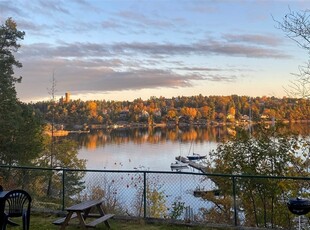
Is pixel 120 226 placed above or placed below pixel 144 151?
above

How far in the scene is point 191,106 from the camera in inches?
4596

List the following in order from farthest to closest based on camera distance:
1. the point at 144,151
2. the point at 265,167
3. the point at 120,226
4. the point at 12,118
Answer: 1. the point at 144,151
2. the point at 12,118
3. the point at 265,167
4. the point at 120,226

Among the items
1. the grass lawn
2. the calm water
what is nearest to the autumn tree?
the calm water

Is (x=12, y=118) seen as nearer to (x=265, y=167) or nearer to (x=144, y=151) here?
(x=265, y=167)

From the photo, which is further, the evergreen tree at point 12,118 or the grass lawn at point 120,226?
the evergreen tree at point 12,118

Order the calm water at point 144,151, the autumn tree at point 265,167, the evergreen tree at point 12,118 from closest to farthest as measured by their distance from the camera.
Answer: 1. the autumn tree at point 265,167
2. the evergreen tree at point 12,118
3. the calm water at point 144,151

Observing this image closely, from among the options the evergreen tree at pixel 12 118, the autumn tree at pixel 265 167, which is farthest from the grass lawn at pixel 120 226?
the evergreen tree at pixel 12 118

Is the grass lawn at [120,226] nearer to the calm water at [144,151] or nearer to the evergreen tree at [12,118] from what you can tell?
the calm water at [144,151]

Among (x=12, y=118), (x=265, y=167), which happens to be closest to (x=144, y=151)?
(x=12, y=118)

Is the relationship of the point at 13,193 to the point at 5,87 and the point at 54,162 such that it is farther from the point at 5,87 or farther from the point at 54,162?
the point at 54,162

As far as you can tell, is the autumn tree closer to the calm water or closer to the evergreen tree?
the calm water

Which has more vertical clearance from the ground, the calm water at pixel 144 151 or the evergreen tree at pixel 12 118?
the evergreen tree at pixel 12 118

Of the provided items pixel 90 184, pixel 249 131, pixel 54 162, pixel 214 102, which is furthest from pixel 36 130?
pixel 214 102

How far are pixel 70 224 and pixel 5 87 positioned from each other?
2494 cm
